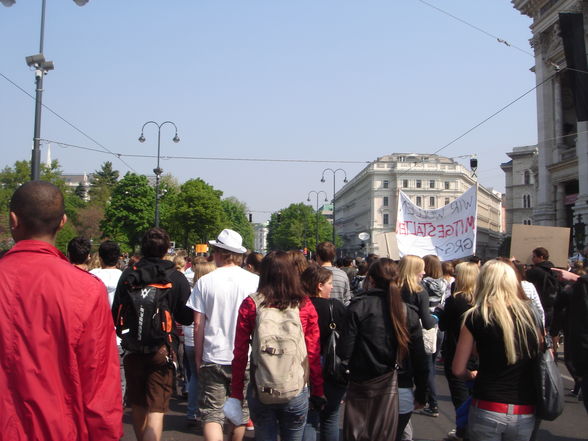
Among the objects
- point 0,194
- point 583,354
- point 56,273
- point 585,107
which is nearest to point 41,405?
point 56,273

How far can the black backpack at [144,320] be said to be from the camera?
5145 mm

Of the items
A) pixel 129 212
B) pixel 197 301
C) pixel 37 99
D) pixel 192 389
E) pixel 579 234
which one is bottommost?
pixel 192 389

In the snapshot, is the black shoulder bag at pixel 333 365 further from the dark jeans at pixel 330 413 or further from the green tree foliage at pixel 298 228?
the green tree foliage at pixel 298 228

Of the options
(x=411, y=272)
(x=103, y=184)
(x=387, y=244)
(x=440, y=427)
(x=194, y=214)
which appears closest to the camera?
(x=411, y=272)

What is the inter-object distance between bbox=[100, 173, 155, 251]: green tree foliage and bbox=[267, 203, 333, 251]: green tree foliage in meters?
59.2

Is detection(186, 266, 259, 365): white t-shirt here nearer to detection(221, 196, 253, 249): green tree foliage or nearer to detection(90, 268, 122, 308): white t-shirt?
detection(90, 268, 122, 308): white t-shirt

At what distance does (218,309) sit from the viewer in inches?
217

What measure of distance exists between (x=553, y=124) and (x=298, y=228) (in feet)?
328

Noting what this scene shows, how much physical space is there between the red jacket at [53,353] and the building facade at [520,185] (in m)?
82.3

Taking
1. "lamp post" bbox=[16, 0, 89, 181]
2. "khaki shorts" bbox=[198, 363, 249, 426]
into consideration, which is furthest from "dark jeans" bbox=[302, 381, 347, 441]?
"lamp post" bbox=[16, 0, 89, 181]

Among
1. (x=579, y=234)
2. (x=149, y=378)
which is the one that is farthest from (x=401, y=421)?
(x=579, y=234)

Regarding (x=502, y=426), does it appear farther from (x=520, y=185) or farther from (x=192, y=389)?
(x=520, y=185)

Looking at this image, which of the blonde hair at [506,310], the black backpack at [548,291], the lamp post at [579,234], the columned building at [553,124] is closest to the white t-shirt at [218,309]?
the blonde hair at [506,310]

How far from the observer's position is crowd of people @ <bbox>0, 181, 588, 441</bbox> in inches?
98.1
